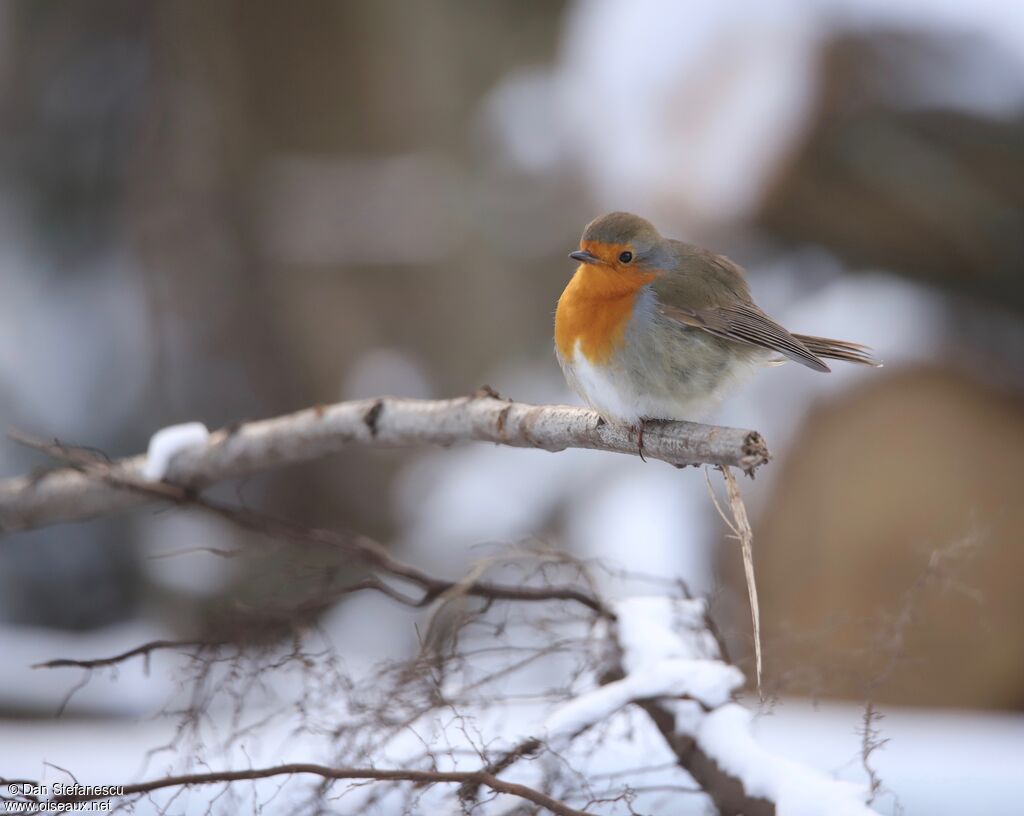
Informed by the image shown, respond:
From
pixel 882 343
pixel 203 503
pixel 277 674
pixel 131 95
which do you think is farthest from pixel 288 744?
pixel 131 95

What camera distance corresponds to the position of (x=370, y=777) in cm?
135

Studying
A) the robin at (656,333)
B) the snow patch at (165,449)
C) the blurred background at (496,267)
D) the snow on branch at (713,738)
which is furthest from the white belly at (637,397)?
the blurred background at (496,267)

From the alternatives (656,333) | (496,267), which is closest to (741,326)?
(656,333)

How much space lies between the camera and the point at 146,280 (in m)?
4.66

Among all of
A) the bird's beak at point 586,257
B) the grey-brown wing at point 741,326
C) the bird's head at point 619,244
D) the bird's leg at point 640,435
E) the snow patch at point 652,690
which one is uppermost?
the bird's head at point 619,244

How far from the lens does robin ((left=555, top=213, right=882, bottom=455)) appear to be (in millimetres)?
1676

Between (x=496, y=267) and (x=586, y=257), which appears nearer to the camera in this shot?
(x=586, y=257)

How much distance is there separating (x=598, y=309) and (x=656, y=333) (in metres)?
0.12

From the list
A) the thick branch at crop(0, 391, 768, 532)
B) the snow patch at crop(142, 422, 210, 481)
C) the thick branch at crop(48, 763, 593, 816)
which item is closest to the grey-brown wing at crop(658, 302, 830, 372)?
the thick branch at crop(0, 391, 768, 532)

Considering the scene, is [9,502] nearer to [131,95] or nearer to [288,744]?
[288,744]

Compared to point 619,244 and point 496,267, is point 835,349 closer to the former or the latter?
point 619,244

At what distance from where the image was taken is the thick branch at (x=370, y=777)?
1.32 metres

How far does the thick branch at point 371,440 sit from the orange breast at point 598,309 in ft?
0.43

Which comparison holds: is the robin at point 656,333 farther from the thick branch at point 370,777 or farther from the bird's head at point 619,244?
the thick branch at point 370,777
